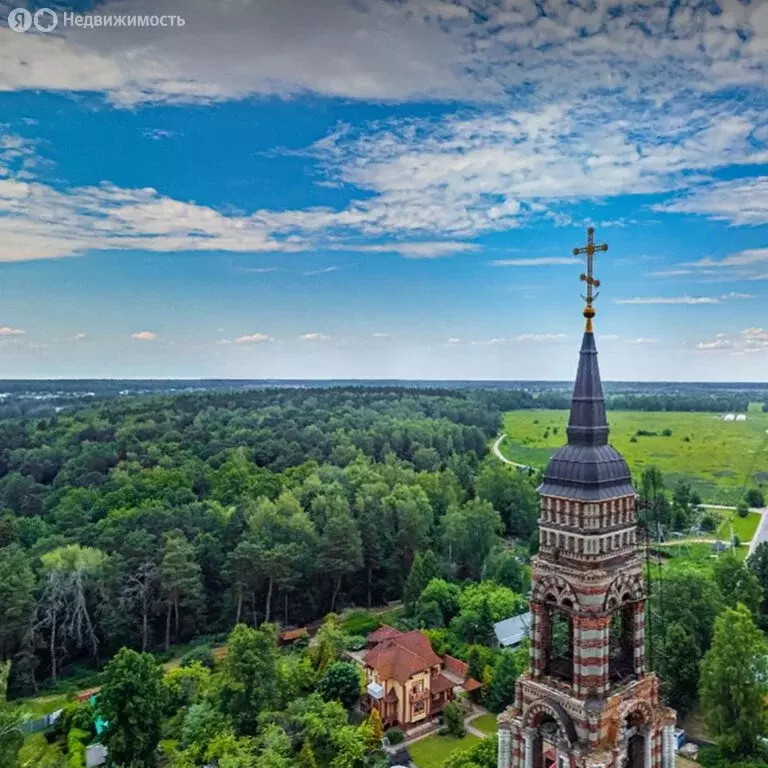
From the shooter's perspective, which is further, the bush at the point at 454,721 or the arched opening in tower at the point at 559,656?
the bush at the point at 454,721

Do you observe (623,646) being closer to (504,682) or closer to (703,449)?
(504,682)

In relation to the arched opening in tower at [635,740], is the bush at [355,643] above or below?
below

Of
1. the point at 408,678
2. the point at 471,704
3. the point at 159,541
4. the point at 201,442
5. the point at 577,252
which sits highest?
the point at 577,252

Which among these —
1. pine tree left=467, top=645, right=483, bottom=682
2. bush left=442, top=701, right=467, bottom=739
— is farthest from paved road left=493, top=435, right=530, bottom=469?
bush left=442, top=701, right=467, bottom=739

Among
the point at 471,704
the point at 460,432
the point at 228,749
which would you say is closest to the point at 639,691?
the point at 228,749

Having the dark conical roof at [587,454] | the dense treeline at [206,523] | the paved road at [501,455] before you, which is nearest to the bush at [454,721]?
the dense treeline at [206,523]

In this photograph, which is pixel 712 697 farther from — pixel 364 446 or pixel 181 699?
pixel 364 446

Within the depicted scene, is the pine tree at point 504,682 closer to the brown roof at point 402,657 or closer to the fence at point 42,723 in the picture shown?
the brown roof at point 402,657
